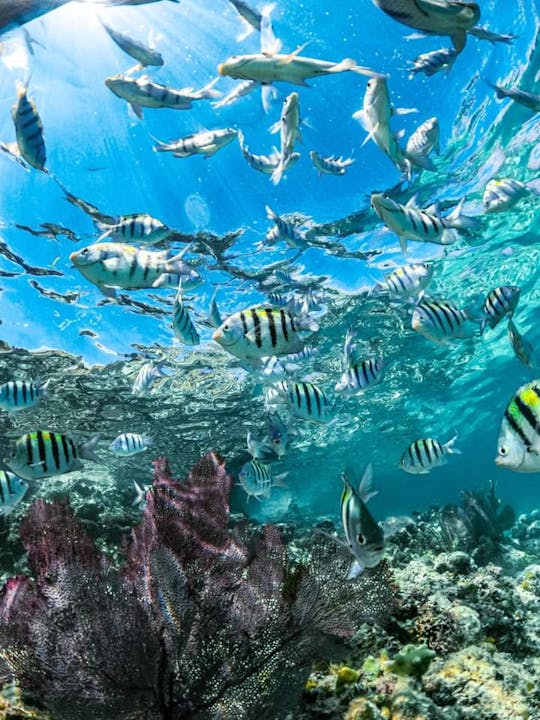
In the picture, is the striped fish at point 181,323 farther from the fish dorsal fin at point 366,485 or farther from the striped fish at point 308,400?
the fish dorsal fin at point 366,485

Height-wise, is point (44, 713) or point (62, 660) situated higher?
point (62, 660)

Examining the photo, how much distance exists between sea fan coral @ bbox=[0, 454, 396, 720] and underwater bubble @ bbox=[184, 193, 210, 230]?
8.75 meters

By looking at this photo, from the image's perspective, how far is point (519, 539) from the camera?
18859mm

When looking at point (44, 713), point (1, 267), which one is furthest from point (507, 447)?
point (1, 267)

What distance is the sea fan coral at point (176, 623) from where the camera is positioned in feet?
9.21

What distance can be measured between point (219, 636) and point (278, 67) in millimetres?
3825

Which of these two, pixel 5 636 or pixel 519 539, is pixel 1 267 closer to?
pixel 5 636

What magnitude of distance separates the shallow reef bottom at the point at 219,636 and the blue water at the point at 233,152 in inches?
176

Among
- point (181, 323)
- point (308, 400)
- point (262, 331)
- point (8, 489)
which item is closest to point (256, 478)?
point (308, 400)

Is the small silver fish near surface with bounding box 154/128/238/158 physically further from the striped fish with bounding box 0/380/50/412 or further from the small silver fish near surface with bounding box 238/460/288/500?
the small silver fish near surface with bounding box 238/460/288/500

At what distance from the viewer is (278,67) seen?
128 inches

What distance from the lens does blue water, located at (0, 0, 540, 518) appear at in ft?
27.8

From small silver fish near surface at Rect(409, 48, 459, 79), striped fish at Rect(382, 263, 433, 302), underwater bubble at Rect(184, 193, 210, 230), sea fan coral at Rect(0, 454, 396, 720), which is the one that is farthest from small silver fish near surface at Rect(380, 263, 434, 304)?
underwater bubble at Rect(184, 193, 210, 230)

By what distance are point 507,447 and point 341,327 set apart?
15.3 meters
